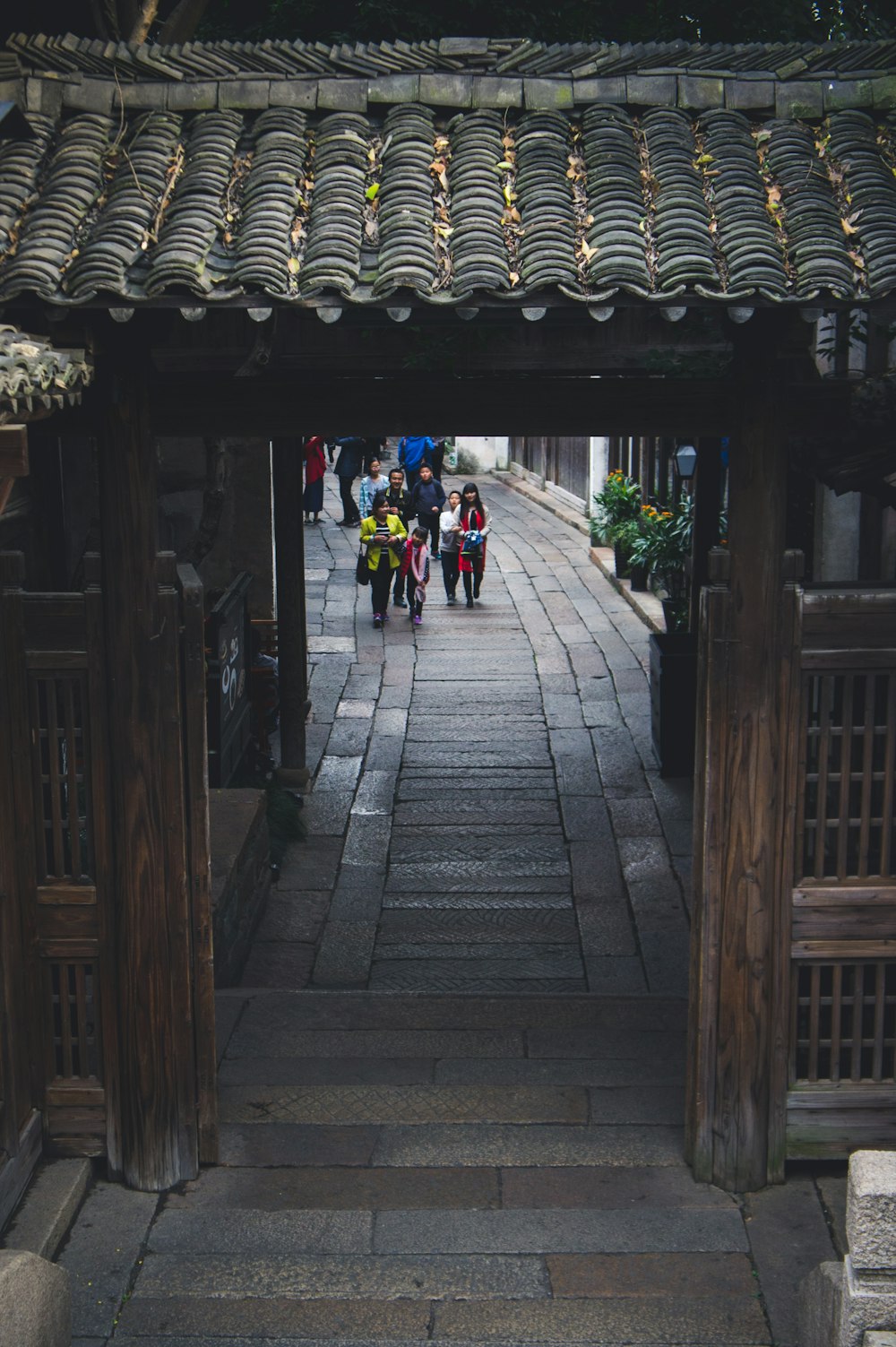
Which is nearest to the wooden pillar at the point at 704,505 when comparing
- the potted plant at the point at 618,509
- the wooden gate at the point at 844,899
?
the potted plant at the point at 618,509

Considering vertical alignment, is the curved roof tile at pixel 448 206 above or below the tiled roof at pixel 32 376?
above

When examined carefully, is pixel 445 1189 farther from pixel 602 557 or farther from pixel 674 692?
pixel 602 557

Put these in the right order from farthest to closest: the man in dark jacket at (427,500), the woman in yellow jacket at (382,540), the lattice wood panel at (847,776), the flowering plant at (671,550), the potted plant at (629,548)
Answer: the man in dark jacket at (427,500) < the potted plant at (629,548) < the woman in yellow jacket at (382,540) < the flowering plant at (671,550) < the lattice wood panel at (847,776)

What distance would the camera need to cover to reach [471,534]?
18.0 m

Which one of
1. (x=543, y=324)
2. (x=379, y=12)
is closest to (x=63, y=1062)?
(x=543, y=324)

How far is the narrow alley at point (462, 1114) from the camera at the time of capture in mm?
5266

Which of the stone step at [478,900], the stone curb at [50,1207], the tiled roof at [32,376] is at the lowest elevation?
the stone curb at [50,1207]

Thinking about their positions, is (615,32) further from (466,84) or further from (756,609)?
(756,609)

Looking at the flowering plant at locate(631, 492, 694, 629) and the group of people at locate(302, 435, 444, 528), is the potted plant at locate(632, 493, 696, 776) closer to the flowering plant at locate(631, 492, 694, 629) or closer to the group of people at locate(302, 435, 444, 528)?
the flowering plant at locate(631, 492, 694, 629)

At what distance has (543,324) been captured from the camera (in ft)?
30.6

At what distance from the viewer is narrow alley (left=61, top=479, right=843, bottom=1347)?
527 centimetres

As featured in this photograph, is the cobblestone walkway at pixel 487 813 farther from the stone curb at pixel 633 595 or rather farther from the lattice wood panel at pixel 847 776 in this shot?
the lattice wood panel at pixel 847 776

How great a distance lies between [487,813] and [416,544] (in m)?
6.33

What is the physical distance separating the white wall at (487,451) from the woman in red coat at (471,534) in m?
14.8
